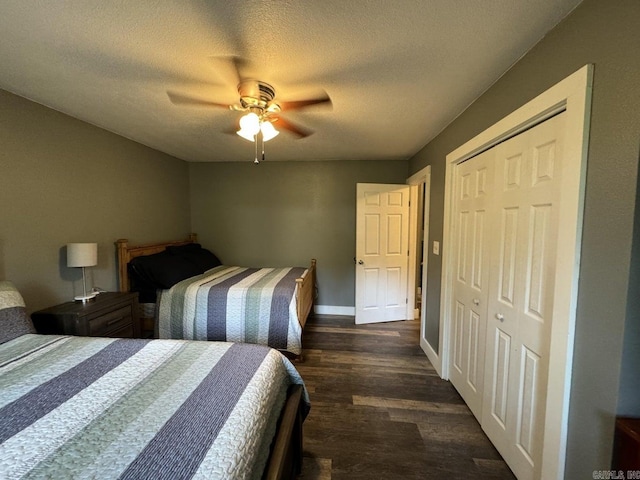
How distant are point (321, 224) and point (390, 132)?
177 cm

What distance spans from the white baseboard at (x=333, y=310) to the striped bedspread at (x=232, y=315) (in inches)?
58.1

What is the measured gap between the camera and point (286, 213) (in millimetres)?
3986

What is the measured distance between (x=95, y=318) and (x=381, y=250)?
310 centimetres

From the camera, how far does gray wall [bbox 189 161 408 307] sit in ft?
12.8

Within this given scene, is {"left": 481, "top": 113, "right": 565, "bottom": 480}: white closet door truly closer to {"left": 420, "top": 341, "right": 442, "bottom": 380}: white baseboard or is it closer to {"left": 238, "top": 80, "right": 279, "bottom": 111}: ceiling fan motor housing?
{"left": 420, "top": 341, "right": 442, "bottom": 380}: white baseboard

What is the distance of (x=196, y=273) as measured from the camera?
3.22 meters

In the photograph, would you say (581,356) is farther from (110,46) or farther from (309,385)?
(110,46)

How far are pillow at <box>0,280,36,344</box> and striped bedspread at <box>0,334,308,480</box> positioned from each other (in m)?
0.08

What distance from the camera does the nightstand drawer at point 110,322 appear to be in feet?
6.36

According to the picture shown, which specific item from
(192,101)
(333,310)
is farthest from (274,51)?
(333,310)

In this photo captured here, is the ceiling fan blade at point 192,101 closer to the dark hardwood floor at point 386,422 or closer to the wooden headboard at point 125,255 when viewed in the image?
the wooden headboard at point 125,255

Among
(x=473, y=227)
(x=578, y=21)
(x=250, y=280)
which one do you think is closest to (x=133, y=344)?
(x=250, y=280)

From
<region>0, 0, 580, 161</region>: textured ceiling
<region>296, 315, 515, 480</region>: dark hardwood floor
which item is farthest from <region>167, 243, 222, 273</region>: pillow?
<region>296, 315, 515, 480</region>: dark hardwood floor

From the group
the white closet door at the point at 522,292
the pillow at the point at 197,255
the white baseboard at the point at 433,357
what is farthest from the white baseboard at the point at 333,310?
the white closet door at the point at 522,292
